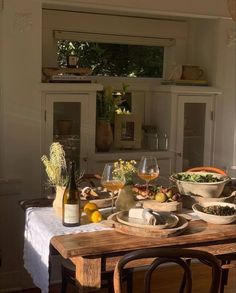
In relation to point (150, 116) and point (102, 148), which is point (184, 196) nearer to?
point (102, 148)

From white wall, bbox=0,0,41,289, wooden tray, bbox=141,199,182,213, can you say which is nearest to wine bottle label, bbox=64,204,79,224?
wooden tray, bbox=141,199,182,213

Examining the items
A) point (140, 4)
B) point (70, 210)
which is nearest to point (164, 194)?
point (70, 210)

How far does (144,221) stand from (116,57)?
2244 millimetres

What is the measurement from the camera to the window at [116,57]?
156 inches

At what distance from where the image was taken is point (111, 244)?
198 centimetres

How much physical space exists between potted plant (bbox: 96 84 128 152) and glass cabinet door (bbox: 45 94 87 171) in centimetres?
20

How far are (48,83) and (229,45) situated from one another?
1563 mm

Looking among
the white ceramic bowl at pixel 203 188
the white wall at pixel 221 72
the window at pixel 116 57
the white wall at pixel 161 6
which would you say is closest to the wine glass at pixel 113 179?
the white ceramic bowl at pixel 203 188

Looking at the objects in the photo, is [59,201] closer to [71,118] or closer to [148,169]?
[148,169]

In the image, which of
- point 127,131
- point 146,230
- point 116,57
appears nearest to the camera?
point 146,230

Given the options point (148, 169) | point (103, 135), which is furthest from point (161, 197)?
point (103, 135)

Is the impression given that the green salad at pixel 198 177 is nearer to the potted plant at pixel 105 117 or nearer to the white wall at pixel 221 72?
the potted plant at pixel 105 117

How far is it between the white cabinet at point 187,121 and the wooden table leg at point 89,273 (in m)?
2.12

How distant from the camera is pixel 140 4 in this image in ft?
11.7
